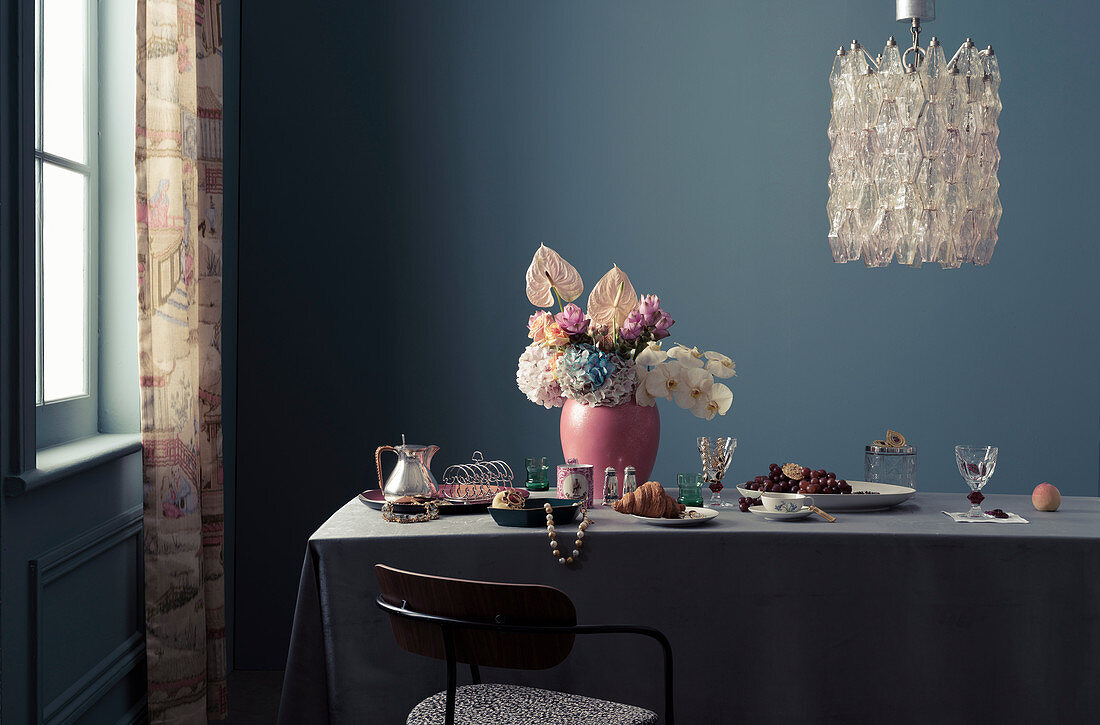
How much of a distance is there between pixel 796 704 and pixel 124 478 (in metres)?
1.73

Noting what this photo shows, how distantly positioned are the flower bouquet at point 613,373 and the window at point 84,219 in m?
1.15

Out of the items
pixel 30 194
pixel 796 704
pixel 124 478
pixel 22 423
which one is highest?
pixel 30 194

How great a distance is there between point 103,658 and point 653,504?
4.76 feet

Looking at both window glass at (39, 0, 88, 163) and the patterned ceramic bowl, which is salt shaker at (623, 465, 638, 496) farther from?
window glass at (39, 0, 88, 163)

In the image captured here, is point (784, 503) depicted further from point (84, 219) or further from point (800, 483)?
point (84, 219)

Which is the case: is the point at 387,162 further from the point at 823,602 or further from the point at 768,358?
the point at 823,602

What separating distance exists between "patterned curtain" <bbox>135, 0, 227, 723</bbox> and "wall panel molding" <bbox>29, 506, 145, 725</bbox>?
7 centimetres

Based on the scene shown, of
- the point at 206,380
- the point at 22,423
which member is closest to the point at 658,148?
the point at 206,380

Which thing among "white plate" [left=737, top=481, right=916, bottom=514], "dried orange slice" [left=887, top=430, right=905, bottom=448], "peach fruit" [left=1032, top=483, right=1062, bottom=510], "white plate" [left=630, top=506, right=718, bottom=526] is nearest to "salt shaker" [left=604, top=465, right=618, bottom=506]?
"white plate" [left=630, top=506, right=718, bottom=526]

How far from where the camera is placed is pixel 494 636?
155 cm

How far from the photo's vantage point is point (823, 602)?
5.90 feet

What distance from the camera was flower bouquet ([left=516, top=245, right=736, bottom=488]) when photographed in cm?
213

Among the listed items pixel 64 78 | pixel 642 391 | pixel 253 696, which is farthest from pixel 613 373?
pixel 253 696

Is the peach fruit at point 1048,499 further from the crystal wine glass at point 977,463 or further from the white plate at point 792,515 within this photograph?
the white plate at point 792,515
